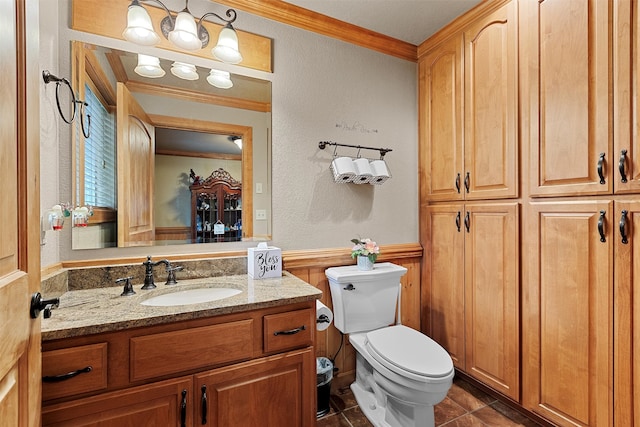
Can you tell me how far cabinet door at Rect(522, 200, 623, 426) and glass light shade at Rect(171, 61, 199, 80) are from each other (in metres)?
1.94

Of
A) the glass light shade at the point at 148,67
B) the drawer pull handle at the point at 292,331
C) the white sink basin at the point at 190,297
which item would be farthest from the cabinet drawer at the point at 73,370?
the glass light shade at the point at 148,67

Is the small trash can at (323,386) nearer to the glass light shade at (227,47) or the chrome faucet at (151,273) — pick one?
the chrome faucet at (151,273)

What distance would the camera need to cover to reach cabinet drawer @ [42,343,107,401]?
0.93 meters

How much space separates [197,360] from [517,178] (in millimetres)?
1777

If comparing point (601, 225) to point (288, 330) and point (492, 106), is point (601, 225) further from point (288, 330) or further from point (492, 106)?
point (288, 330)

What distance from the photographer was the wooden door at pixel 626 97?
4.06ft

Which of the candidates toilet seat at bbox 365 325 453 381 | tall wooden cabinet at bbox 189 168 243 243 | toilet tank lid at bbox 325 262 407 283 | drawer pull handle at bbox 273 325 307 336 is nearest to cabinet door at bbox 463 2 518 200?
toilet tank lid at bbox 325 262 407 283

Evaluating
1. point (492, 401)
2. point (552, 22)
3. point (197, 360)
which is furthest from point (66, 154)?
point (492, 401)

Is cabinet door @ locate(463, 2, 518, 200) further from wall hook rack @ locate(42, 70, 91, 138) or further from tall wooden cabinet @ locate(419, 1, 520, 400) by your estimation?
wall hook rack @ locate(42, 70, 91, 138)

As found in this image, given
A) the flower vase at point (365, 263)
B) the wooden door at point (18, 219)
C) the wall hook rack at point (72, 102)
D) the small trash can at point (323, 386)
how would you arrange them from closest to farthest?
the wooden door at point (18, 219) < the wall hook rack at point (72, 102) < the small trash can at point (323, 386) < the flower vase at point (365, 263)

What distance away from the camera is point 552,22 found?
4.93 feet

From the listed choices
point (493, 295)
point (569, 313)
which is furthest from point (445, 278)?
point (569, 313)

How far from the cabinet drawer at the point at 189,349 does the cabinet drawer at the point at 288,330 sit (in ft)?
0.24

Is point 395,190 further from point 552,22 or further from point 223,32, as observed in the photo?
point 223,32
